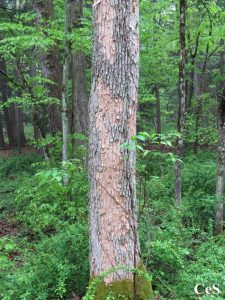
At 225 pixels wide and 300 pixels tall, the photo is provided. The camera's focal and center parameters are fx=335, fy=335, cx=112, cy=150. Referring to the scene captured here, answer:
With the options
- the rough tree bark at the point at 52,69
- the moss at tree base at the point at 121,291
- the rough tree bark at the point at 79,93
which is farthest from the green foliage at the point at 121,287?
the rough tree bark at the point at 79,93

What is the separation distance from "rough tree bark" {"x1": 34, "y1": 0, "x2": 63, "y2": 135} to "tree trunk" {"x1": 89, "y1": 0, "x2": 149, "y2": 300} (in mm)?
5003

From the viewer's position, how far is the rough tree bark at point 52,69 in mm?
8000

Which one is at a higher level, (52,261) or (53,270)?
(52,261)

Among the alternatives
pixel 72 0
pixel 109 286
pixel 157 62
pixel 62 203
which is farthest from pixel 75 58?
pixel 109 286

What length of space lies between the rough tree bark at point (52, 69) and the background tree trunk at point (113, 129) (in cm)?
500

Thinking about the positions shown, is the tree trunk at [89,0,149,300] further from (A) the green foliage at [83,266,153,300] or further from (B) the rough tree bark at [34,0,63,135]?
(B) the rough tree bark at [34,0,63,135]

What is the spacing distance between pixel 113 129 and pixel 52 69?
5462mm

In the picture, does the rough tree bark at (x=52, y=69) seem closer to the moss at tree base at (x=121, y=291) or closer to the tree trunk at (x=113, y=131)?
the tree trunk at (x=113, y=131)

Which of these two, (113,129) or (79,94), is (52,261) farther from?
(79,94)

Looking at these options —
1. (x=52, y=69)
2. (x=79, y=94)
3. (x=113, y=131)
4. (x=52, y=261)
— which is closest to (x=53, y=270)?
(x=52, y=261)

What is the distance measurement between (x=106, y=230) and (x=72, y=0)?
7261 mm

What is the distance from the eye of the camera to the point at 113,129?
11.0ft

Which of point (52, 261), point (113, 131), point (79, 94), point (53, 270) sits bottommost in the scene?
point (53, 270)

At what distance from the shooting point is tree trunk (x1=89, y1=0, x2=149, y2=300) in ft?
11.0
